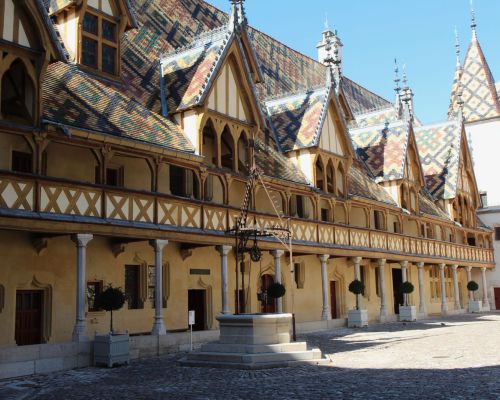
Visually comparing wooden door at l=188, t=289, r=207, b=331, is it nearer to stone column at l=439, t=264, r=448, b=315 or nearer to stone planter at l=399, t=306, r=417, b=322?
stone planter at l=399, t=306, r=417, b=322

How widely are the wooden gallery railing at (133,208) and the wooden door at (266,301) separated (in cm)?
253

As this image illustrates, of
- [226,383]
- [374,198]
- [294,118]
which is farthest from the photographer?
[374,198]

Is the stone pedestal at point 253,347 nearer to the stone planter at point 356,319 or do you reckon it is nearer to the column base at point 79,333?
the column base at point 79,333

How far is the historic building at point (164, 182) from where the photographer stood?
52.9ft

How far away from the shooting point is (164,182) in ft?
69.2

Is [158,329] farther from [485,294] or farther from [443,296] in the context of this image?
[485,294]

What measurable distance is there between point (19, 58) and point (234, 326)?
27.5ft

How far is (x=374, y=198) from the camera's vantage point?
3120 centimetres

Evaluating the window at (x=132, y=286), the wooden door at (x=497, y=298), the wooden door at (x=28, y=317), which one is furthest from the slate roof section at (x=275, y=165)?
the wooden door at (x=497, y=298)

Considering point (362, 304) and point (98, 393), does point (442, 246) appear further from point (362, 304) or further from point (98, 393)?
point (98, 393)

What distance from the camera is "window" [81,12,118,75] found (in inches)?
800

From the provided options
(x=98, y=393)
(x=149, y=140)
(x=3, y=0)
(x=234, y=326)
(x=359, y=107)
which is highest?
(x=359, y=107)

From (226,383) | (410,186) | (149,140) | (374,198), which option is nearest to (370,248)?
(374,198)

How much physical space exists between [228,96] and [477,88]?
34.5 metres
